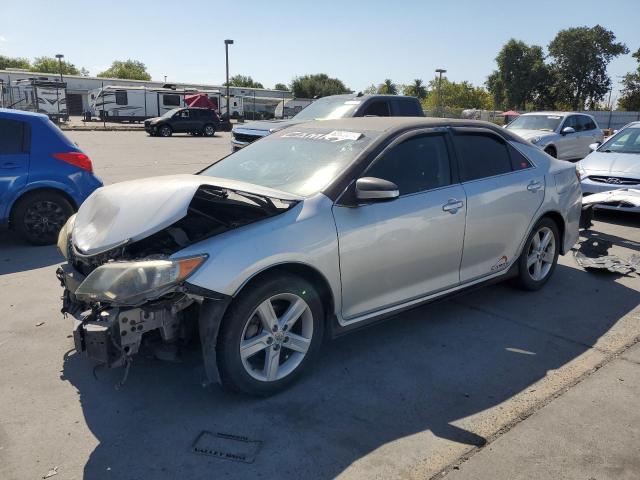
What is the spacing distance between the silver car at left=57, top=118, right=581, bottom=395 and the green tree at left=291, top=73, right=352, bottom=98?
2860 inches

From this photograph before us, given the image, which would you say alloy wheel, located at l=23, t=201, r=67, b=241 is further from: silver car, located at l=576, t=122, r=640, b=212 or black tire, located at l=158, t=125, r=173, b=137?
black tire, located at l=158, t=125, r=173, b=137

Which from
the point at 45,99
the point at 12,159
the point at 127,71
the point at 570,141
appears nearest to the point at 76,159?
the point at 12,159

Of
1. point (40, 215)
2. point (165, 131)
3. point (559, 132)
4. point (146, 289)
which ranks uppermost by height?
point (165, 131)

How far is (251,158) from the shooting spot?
4359 millimetres

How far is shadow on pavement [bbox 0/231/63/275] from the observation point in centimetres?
573

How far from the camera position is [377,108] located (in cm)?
1111

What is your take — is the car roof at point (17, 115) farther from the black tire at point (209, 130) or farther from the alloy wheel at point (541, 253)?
the black tire at point (209, 130)

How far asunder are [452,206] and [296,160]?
1.23m

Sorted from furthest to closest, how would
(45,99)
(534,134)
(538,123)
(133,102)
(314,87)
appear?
(314,87) → (133,102) → (45,99) → (538,123) → (534,134)

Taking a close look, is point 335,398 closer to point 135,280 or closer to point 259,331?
point 259,331

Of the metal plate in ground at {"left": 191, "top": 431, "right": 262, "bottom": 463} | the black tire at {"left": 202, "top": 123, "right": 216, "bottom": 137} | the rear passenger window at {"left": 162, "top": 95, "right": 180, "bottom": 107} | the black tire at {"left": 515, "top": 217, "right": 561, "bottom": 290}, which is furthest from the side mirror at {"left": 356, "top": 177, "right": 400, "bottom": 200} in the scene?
the rear passenger window at {"left": 162, "top": 95, "right": 180, "bottom": 107}

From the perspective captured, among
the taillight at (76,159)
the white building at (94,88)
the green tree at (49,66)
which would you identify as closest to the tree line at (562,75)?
the white building at (94,88)

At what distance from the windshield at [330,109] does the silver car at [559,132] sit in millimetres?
4800

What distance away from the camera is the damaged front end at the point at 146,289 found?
2.76 metres
